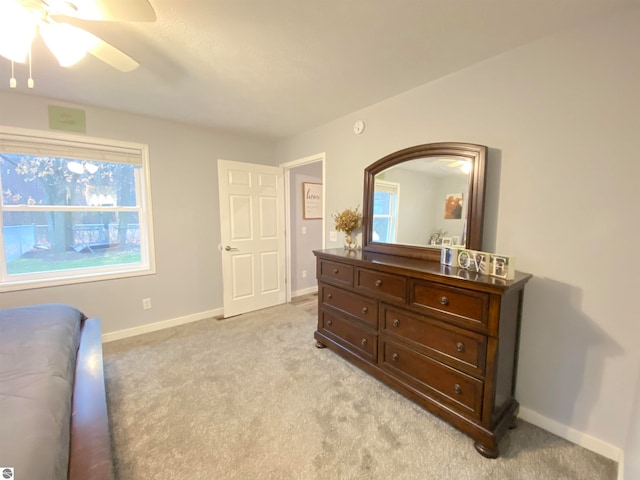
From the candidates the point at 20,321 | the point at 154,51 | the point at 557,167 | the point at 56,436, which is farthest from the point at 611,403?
the point at 20,321

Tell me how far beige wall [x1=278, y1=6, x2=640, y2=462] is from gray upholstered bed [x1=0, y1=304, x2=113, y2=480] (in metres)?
2.31

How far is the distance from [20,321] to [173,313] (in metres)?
1.61

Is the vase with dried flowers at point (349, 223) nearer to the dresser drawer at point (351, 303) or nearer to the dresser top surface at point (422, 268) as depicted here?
the dresser top surface at point (422, 268)

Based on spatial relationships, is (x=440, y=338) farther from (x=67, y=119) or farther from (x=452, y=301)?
(x=67, y=119)

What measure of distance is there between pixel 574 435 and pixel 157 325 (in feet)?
12.2

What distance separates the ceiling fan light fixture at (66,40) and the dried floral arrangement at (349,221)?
206 centimetres

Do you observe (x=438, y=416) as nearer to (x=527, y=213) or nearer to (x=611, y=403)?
(x=611, y=403)

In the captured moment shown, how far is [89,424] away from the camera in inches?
47.0

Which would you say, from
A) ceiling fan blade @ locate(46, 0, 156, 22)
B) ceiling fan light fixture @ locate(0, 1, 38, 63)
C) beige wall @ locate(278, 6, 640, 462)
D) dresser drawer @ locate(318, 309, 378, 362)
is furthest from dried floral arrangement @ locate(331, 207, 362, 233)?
ceiling fan light fixture @ locate(0, 1, 38, 63)

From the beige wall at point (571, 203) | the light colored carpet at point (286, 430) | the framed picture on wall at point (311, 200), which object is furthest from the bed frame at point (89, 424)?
the framed picture on wall at point (311, 200)

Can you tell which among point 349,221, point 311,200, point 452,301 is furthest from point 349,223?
point 311,200

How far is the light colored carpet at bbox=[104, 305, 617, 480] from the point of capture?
1.44 m

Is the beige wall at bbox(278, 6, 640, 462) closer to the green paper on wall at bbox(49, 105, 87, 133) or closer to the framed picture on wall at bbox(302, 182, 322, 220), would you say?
the framed picture on wall at bbox(302, 182, 322, 220)

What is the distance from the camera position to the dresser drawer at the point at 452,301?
1.52 meters
